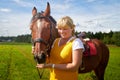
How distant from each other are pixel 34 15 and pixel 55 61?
→ 203 centimetres

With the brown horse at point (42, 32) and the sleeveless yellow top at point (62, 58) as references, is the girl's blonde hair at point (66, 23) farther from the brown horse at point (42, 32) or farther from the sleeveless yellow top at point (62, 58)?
the brown horse at point (42, 32)

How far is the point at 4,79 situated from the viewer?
12.2 meters

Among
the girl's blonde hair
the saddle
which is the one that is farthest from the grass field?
the saddle

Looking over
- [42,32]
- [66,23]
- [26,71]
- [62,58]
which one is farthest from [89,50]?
[26,71]

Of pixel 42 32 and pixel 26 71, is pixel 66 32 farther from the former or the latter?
pixel 26 71

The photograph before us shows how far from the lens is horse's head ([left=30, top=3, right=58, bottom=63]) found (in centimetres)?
481

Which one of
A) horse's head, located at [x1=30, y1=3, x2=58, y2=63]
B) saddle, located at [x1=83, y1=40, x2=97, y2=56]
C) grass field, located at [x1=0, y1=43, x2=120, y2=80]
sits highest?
horse's head, located at [x1=30, y1=3, x2=58, y2=63]

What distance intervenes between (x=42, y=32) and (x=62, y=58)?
1.35 meters

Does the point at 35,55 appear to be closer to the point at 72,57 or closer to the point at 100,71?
the point at 72,57

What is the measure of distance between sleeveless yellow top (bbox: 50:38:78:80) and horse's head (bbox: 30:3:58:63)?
24.2 inches

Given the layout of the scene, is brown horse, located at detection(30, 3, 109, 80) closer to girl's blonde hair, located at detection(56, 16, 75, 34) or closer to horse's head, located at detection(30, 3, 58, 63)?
horse's head, located at detection(30, 3, 58, 63)

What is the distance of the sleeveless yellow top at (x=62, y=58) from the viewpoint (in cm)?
402

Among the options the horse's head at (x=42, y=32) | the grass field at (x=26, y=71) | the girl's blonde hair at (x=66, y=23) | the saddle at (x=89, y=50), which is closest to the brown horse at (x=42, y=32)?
the horse's head at (x=42, y=32)

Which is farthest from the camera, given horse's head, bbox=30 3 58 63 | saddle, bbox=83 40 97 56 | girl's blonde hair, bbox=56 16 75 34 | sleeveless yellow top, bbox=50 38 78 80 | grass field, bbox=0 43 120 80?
grass field, bbox=0 43 120 80
